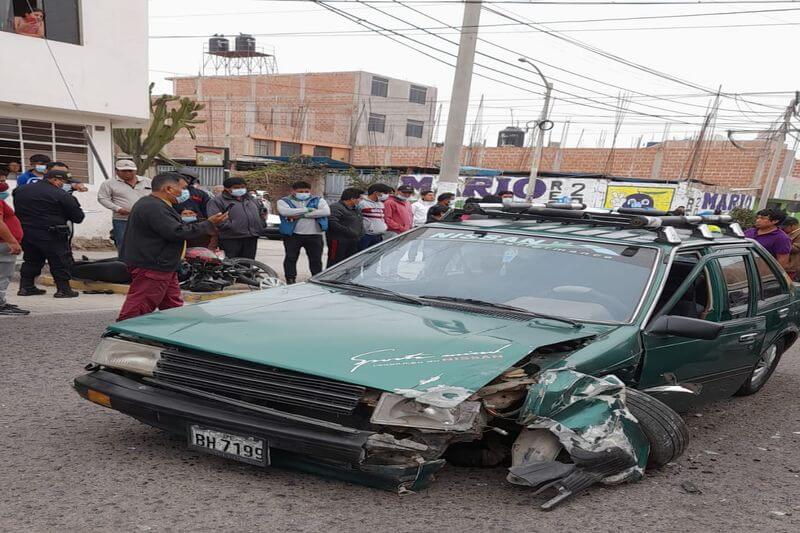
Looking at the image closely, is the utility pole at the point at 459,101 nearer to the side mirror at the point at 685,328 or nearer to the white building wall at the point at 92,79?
the white building wall at the point at 92,79

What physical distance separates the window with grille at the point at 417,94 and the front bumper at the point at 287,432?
194ft

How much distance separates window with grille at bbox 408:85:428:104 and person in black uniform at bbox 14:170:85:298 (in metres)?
53.8

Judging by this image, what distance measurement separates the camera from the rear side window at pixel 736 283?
4.84 m

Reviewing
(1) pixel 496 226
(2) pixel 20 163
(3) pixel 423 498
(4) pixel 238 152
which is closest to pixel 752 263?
(1) pixel 496 226

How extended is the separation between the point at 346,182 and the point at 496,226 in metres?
28.5

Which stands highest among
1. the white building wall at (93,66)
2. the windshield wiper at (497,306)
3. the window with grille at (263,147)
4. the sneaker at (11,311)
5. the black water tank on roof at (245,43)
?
the black water tank on roof at (245,43)

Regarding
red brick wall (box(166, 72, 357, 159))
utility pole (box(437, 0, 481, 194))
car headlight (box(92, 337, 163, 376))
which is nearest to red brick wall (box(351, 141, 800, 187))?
red brick wall (box(166, 72, 357, 159))

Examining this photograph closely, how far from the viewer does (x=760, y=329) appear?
5145 mm

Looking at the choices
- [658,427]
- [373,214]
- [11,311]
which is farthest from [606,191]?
[658,427]

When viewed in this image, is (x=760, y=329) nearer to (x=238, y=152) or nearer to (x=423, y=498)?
(x=423, y=498)

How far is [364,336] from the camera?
3.39 m

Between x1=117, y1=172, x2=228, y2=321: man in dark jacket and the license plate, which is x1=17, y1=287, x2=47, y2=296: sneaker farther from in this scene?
the license plate

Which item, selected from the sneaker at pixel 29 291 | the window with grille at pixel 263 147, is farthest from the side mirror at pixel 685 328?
the window with grille at pixel 263 147

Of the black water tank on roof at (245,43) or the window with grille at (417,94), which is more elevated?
the black water tank on roof at (245,43)
